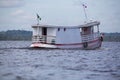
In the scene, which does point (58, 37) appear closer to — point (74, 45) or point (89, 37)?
point (74, 45)

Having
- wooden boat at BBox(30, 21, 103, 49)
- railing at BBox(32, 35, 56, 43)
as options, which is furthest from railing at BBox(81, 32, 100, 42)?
railing at BBox(32, 35, 56, 43)

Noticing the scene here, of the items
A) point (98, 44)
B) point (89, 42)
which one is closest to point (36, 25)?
point (89, 42)

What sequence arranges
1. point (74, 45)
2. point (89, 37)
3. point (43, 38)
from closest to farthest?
point (43, 38), point (74, 45), point (89, 37)

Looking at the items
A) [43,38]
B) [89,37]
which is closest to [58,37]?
[43,38]

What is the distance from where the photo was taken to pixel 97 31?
53.7 metres

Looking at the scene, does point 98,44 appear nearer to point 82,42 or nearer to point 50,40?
point 82,42

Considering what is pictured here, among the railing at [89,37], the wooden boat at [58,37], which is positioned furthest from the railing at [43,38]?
the railing at [89,37]

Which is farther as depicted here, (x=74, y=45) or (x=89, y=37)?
(x=89, y=37)

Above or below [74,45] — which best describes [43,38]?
above

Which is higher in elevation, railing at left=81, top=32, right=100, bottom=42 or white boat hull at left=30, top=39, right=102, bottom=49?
railing at left=81, top=32, right=100, bottom=42

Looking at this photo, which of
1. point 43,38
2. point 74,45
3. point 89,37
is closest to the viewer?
point 43,38

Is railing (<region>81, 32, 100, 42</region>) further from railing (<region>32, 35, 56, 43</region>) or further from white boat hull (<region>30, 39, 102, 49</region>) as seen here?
railing (<region>32, 35, 56, 43</region>)

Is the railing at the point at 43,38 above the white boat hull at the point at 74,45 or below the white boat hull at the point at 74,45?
above

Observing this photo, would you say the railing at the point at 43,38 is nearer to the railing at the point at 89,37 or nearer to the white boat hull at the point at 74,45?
the white boat hull at the point at 74,45
